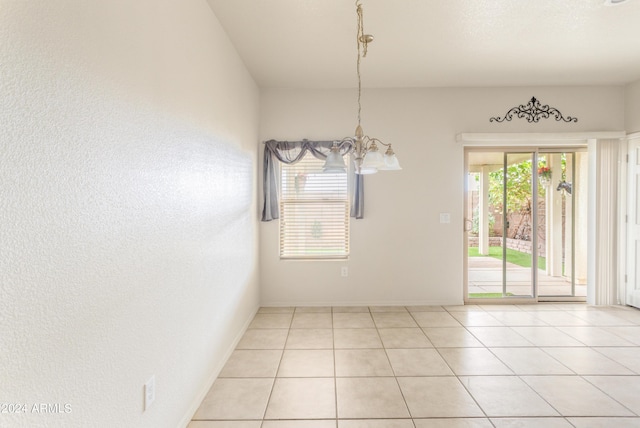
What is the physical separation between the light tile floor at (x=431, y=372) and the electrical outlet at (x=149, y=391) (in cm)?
55

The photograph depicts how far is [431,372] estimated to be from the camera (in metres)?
2.57

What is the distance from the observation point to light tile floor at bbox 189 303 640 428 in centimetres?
206

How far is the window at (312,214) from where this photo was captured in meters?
4.32

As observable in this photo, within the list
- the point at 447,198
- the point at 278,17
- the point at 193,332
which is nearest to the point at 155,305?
the point at 193,332

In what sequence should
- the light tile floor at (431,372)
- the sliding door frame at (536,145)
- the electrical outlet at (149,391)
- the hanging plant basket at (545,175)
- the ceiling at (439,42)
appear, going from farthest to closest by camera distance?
the hanging plant basket at (545,175) < the sliding door frame at (536,145) < the ceiling at (439,42) < the light tile floor at (431,372) < the electrical outlet at (149,391)

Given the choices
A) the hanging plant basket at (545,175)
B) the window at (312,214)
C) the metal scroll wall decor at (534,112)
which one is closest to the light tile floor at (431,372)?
the window at (312,214)

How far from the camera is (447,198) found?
4.27 m

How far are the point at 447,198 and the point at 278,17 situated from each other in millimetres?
2970

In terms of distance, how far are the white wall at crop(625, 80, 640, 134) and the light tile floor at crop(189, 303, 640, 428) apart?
7.70 ft

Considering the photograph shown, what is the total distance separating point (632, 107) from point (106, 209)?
18.9ft

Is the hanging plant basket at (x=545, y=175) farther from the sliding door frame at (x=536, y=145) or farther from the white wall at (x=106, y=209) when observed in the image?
the white wall at (x=106, y=209)

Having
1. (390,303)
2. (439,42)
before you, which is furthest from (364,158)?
(390,303)

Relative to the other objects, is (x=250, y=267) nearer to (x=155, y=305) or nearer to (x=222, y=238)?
(x=222, y=238)

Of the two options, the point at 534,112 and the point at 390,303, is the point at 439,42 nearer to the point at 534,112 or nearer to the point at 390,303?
the point at 534,112
